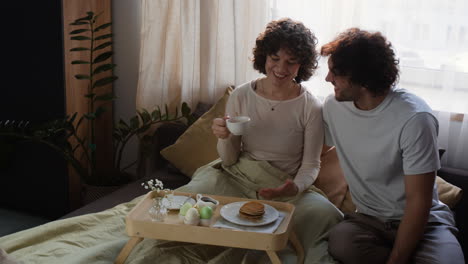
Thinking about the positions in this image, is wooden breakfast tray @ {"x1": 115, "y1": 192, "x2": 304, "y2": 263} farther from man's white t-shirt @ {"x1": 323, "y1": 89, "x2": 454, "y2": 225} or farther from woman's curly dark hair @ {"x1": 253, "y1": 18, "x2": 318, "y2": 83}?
woman's curly dark hair @ {"x1": 253, "y1": 18, "x2": 318, "y2": 83}

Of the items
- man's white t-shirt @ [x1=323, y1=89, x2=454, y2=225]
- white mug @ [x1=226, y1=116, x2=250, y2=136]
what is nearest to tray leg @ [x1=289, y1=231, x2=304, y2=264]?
man's white t-shirt @ [x1=323, y1=89, x2=454, y2=225]

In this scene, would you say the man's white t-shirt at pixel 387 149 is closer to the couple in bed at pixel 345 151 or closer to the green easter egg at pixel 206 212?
the couple in bed at pixel 345 151

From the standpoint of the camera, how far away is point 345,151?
6.97 feet

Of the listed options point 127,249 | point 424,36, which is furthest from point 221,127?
point 424,36

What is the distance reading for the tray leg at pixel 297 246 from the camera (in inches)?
78.4

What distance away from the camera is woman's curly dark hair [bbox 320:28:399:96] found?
1.97m

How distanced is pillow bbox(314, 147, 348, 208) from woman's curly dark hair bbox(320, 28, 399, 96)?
0.63m

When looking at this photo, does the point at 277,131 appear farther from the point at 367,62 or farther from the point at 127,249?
the point at 127,249

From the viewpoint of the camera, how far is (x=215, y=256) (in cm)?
201

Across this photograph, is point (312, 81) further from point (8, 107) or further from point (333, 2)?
point (8, 107)

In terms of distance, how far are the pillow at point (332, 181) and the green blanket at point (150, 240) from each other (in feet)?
0.79

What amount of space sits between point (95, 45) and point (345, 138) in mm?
1762

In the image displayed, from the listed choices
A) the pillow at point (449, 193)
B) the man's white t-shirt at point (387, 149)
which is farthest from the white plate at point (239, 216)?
the pillow at point (449, 193)

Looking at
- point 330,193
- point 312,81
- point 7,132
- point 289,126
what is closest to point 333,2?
point 312,81
